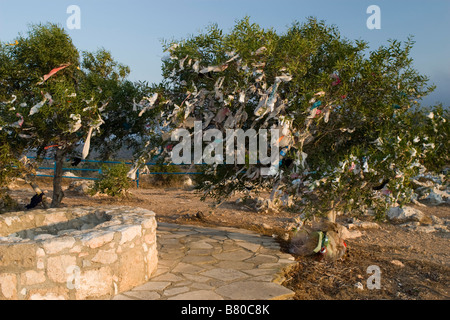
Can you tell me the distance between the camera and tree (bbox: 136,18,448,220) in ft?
18.1

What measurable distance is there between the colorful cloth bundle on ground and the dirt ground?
0.15m

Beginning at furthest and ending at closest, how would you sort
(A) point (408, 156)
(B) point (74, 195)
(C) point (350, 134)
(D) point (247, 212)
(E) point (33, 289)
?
(B) point (74, 195), (D) point (247, 212), (C) point (350, 134), (A) point (408, 156), (E) point (33, 289)

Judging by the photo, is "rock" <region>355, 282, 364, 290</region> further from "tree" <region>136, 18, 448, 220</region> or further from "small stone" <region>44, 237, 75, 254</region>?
"small stone" <region>44, 237, 75, 254</region>

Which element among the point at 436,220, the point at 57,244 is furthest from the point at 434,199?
the point at 57,244

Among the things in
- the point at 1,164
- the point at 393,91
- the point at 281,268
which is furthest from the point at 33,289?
the point at 393,91

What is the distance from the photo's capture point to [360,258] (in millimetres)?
6785

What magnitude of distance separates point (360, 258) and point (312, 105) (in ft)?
9.58

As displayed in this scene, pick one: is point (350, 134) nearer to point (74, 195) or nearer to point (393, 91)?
point (393, 91)

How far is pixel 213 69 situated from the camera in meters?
5.74

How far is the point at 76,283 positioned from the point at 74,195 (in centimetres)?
999

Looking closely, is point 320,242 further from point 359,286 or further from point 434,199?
point 434,199

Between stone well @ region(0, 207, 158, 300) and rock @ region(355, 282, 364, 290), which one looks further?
rock @ region(355, 282, 364, 290)

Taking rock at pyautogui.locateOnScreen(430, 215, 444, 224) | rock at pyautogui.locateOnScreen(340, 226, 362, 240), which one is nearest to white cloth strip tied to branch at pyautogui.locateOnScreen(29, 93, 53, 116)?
rock at pyautogui.locateOnScreen(340, 226, 362, 240)
